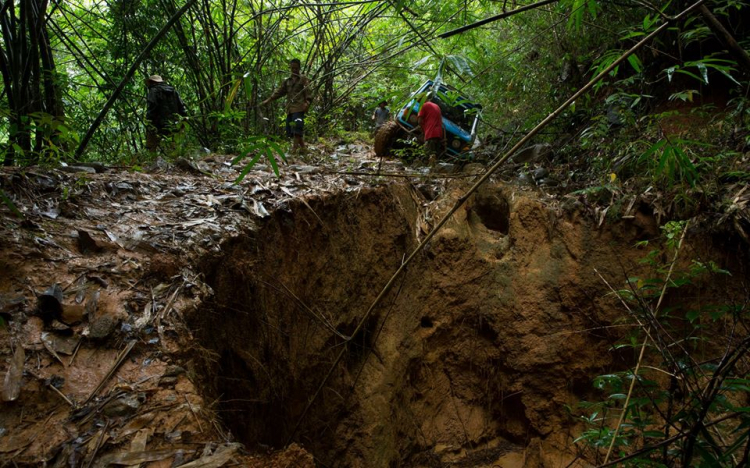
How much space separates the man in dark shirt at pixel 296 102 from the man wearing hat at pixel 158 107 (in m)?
1.20

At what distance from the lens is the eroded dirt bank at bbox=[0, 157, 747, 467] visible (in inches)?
62.1

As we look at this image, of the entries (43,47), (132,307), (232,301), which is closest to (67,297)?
(132,307)

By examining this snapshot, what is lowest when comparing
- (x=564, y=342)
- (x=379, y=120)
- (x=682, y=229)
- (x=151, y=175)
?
(x=564, y=342)

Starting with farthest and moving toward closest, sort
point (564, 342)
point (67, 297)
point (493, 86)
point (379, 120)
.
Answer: point (379, 120) < point (493, 86) < point (564, 342) < point (67, 297)

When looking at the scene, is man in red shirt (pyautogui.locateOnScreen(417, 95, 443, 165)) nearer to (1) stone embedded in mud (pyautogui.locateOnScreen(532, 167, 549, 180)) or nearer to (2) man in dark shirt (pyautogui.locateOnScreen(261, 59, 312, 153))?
(1) stone embedded in mud (pyautogui.locateOnScreen(532, 167, 549, 180))

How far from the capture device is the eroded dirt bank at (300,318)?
1.58 m

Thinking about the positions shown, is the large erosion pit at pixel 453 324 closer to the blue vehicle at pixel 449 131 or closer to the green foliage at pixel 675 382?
the green foliage at pixel 675 382

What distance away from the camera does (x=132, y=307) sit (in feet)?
6.47

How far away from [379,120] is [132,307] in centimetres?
733

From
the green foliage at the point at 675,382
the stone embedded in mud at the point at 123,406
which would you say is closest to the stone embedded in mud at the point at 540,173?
the green foliage at the point at 675,382

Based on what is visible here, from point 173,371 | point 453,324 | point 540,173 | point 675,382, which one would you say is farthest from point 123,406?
point 540,173

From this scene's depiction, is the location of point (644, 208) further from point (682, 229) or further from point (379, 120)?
point (379, 120)

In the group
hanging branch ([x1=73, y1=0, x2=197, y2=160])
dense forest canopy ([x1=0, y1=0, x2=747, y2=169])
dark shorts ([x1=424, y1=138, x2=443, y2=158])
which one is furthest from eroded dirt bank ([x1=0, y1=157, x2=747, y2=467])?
dense forest canopy ([x1=0, y1=0, x2=747, y2=169])

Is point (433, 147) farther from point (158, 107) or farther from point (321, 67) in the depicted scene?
point (158, 107)
